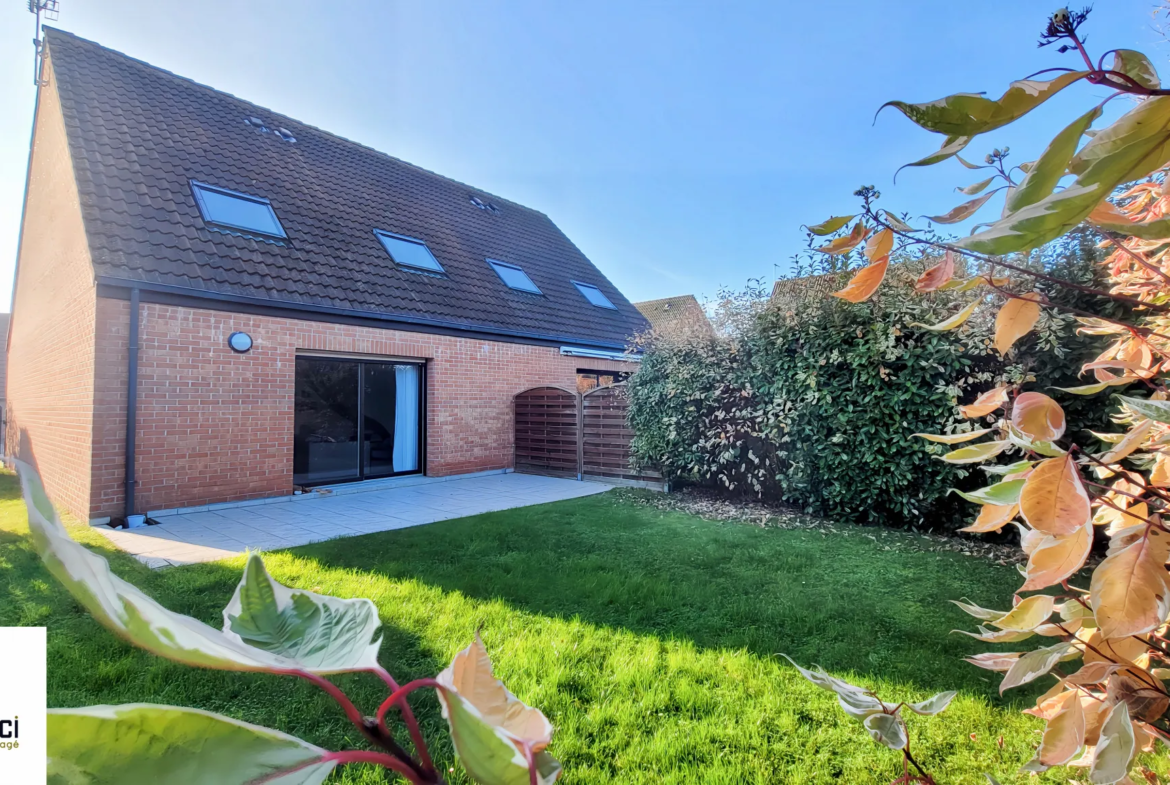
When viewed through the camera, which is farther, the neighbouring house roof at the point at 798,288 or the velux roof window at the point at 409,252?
the velux roof window at the point at 409,252

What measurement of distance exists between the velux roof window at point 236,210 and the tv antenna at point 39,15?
425 centimetres

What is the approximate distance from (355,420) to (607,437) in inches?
160

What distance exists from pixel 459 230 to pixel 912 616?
441 inches

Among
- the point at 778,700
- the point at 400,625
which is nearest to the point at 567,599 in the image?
the point at 400,625

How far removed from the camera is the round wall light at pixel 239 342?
7004mm

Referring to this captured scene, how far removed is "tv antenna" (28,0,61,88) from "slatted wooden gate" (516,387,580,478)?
979 centimetres

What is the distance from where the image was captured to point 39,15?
9.38 meters

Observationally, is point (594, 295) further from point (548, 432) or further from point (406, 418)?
point (406, 418)

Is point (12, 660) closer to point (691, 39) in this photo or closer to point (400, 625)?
A: point (400, 625)

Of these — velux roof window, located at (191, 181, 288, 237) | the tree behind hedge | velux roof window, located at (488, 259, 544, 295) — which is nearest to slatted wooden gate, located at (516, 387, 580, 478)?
the tree behind hedge

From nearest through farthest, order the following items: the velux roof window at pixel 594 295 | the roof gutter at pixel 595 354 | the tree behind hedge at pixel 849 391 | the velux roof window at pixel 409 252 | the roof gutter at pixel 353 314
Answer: the tree behind hedge at pixel 849 391, the roof gutter at pixel 353 314, the velux roof window at pixel 409 252, the roof gutter at pixel 595 354, the velux roof window at pixel 594 295

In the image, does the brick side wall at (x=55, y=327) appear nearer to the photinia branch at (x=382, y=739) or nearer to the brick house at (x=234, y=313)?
the brick house at (x=234, y=313)

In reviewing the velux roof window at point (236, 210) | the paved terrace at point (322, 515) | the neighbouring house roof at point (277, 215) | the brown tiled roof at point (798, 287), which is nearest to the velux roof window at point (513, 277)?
the neighbouring house roof at point (277, 215)

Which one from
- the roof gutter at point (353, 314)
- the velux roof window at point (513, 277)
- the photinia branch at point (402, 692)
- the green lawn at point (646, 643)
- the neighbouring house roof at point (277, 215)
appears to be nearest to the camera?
the photinia branch at point (402, 692)
